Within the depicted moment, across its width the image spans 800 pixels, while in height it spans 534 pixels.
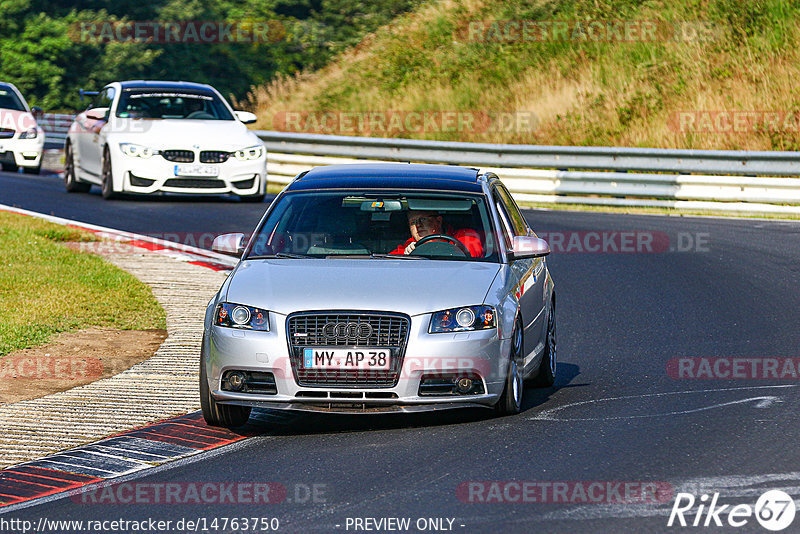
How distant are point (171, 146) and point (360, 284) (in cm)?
1291

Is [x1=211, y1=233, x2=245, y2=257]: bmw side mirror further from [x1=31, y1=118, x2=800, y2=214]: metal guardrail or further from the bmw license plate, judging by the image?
[x1=31, y1=118, x2=800, y2=214]: metal guardrail

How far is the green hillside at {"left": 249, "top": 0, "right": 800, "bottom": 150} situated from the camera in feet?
91.8

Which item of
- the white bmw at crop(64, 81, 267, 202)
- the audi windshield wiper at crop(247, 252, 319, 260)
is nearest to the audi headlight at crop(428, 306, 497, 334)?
the audi windshield wiper at crop(247, 252, 319, 260)

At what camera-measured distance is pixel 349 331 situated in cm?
791

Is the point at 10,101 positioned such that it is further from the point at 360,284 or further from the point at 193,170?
the point at 360,284

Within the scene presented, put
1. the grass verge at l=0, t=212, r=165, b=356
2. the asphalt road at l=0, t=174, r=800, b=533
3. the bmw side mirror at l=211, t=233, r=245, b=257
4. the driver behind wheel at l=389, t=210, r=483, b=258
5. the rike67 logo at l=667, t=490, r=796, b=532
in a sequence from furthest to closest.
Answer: the grass verge at l=0, t=212, r=165, b=356, the driver behind wheel at l=389, t=210, r=483, b=258, the bmw side mirror at l=211, t=233, r=245, b=257, the asphalt road at l=0, t=174, r=800, b=533, the rike67 logo at l=667, t=490, r=796, b=532

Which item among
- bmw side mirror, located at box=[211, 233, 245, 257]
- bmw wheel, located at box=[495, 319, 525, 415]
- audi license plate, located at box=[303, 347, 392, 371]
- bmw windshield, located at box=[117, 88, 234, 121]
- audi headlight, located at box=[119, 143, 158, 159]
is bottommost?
bmw wheel, located at box=[495, 319, 525, 415]


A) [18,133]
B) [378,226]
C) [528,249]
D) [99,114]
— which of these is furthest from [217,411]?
[18,133]

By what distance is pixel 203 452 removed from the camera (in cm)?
778

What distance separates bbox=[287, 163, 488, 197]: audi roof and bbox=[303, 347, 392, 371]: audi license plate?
176 centimetres

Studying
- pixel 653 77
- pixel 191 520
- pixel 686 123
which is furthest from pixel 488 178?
pixel 653 77

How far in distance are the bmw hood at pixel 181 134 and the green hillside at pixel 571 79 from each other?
9018mm

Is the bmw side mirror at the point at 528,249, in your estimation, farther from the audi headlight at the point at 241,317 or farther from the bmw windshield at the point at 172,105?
the bmw windshield at the point at 172,105

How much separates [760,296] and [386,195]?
561 centimetres
